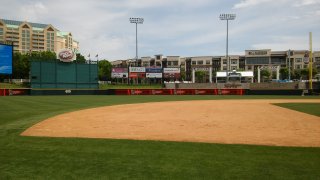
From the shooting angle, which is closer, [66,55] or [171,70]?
[66,55]

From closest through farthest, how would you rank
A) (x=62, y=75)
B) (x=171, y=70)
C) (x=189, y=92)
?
1. (x=62, y=75)
2. (x=189, y=92)
3. (x=171, y=70)

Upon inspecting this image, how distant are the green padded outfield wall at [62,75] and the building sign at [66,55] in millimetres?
687

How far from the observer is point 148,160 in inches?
274

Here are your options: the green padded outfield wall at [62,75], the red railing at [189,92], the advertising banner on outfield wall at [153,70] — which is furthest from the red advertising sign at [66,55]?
the advertising banner on outfield wall at [153,70]

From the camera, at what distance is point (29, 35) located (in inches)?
7023

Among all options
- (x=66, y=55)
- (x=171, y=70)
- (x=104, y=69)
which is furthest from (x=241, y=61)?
(x=66, y=55)

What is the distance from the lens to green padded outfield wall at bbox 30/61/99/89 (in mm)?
48562

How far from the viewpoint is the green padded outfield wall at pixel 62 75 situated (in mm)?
48562

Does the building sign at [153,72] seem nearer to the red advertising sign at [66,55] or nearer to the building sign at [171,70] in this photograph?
the building sign at [171,70]

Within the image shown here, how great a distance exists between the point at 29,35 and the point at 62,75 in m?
145

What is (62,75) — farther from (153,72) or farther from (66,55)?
(153,72)

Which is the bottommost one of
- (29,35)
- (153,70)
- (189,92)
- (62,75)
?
(189,92)

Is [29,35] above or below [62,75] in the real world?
above

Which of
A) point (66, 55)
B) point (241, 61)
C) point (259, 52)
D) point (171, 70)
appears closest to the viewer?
point (66, 55)
